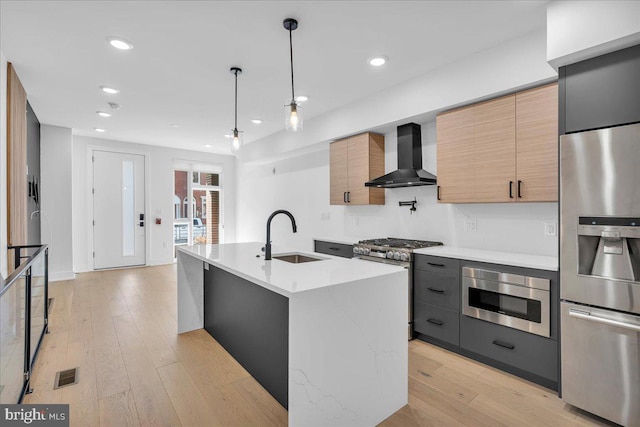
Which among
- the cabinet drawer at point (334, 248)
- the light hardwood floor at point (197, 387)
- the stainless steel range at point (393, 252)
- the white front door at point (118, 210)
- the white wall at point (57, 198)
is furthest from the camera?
the white front door at point (118, 210)

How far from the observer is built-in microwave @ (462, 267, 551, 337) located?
2.39 meters

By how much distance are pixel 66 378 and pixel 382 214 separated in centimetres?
363

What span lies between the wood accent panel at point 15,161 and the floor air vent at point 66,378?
1435 millimetres

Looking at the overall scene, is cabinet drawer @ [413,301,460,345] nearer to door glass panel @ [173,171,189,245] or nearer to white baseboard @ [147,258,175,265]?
white baseboard @ [147,258,175,265]

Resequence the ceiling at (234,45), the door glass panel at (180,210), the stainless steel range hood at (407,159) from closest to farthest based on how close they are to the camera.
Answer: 1. the ceiling at (234,45)
2. the stainless steel range hood at (407,159)
3. the door glass panel at (180,210)

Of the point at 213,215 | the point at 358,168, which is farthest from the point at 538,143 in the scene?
the point at 213,215

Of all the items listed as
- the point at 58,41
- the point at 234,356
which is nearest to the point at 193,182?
the point at 58,41

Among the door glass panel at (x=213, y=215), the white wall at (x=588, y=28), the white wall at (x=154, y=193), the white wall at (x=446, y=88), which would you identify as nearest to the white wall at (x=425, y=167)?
→ the white wall at (x=446, y=88)

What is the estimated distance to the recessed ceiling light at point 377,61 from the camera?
3.09 m

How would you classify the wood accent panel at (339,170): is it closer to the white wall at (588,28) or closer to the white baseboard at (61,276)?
the white wall at (588,28)

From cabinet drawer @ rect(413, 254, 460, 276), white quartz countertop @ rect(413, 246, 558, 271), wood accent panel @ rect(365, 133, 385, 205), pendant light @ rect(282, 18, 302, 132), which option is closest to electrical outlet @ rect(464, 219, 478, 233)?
white quartz countertop @ rect(413, 246, 558, 271)

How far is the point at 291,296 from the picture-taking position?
62.5 inches

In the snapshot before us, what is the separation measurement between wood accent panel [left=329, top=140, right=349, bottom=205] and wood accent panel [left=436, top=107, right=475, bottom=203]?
1438 mm

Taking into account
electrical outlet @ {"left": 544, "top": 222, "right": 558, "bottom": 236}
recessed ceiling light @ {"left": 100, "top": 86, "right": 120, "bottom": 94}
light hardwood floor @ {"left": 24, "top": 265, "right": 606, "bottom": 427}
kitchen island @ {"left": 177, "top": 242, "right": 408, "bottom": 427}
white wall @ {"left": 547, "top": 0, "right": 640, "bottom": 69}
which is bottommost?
light hardwood floor @ {"left": 24, "top": 265, "right": 606, "bottom": 427}
